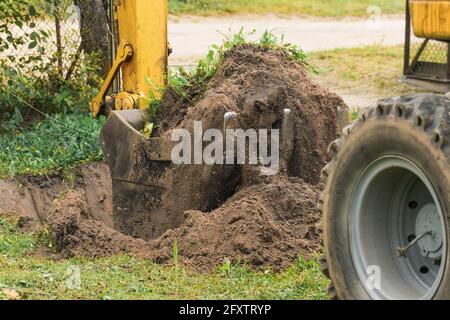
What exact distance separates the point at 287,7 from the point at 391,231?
17.7 metres

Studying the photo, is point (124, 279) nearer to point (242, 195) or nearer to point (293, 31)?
point (242, 195)

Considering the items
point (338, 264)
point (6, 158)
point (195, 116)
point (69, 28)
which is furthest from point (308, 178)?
point (69, 28)

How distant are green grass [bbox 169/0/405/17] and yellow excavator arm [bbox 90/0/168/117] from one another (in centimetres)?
1356

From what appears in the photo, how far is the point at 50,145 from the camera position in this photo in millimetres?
8719

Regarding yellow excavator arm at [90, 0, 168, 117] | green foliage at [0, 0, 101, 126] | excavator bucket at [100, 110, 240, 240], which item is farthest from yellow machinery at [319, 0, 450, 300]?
green foliage at [0, 0, 101, 126]

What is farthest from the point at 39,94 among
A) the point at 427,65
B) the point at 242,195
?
the point at 427,65

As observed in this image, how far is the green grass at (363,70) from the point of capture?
12.9m

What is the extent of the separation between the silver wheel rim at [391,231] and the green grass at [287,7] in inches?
657

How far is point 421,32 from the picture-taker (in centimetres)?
440

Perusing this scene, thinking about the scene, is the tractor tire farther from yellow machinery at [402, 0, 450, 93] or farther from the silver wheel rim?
yellow machinery at [402, 0, 450, 93]

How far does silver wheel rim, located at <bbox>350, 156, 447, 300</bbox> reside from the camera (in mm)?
4379
